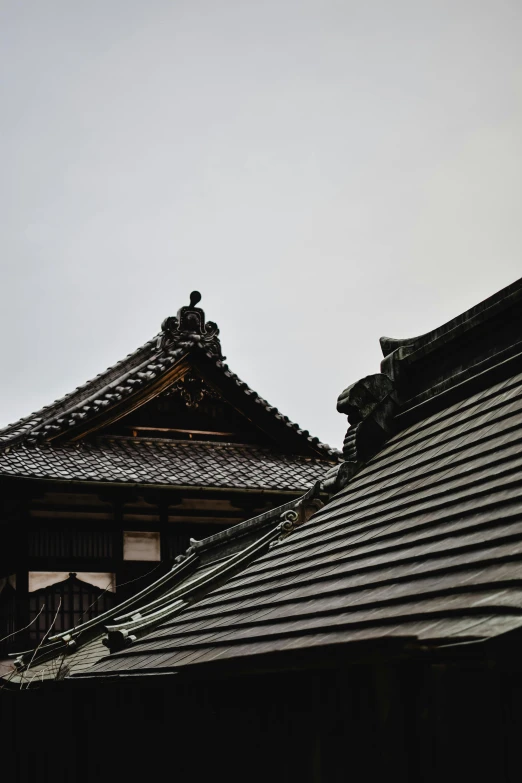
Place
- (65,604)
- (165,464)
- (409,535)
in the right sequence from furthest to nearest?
(165,464) < (65,604) < (409,535)

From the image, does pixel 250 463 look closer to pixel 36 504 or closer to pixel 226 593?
pixel 36 504

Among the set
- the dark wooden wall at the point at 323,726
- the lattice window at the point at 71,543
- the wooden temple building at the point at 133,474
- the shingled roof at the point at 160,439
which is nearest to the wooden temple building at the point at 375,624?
the dark wooden wall at the point at 323,726

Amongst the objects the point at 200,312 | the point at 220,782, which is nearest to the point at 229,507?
the point at 200,312

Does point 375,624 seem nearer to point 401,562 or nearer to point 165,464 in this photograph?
point 401,562

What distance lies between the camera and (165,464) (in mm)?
14953

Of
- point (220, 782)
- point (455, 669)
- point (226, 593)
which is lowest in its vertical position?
point (220, 782)

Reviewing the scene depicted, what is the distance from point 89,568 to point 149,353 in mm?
4973

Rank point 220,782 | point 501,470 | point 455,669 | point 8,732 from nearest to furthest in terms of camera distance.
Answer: point 455,669
point 501,470
point 220,782
point 8,732

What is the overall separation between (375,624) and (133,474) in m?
10.5

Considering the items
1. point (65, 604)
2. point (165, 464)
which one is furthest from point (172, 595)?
point (165, 464)

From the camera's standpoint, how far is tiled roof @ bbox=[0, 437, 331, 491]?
547 inches

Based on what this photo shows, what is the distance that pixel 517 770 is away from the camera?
3.63m

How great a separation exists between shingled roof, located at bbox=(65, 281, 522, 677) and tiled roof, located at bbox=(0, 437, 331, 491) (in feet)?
19.0

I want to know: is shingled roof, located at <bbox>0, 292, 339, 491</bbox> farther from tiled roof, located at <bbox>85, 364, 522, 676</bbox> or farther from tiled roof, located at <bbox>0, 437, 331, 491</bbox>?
tiled roof, located at <bbox>85, 364, 522, 676</bbox>
